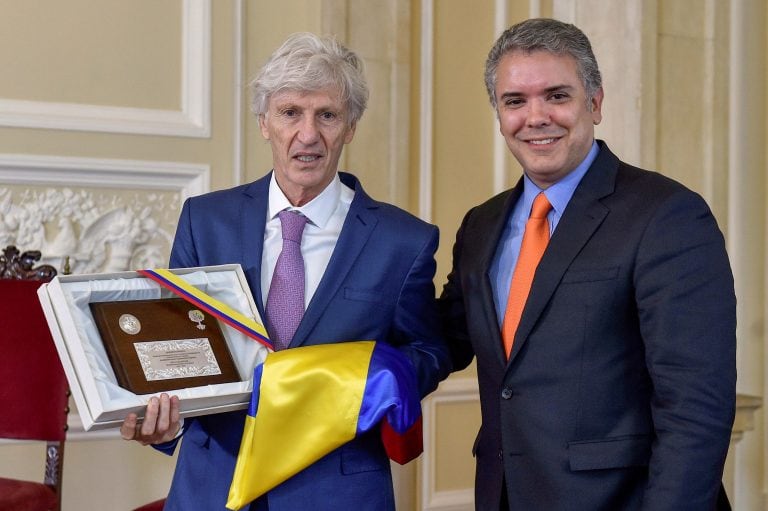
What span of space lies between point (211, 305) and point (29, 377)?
1.46 meters

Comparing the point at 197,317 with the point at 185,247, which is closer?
the point at 197,317

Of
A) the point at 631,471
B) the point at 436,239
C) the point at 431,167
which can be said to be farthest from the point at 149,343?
the point at 431,167

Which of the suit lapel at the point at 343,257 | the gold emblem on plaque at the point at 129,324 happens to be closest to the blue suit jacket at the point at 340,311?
the suit lapel at the point at 343,257

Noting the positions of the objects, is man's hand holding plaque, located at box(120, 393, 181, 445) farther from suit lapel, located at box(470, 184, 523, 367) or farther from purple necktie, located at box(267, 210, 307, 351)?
suit lapel, located at box(470, 184, 523, 367)

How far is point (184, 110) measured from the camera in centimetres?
354

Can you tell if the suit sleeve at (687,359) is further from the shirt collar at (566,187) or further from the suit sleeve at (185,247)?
the suit sleeve at (185,247)

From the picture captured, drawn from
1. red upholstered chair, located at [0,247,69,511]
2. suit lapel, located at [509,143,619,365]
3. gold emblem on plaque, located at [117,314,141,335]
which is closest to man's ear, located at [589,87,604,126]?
suit lapel, located at [509,143,619,365]

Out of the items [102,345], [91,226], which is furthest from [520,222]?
[91,226]

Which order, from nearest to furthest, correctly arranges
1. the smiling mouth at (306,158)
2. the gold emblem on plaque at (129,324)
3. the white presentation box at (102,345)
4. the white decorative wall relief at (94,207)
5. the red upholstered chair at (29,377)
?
1. the white presentation box at (102,345)
2. the gold emblem on plaque at (129,324)
3. the smiling mouth at (306,158)
4. the red upholstered chair at (29,377)
5. the white decorative wall relief at (94,207)

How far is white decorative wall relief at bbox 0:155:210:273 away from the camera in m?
3.29

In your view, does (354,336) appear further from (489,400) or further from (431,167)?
(431,167)

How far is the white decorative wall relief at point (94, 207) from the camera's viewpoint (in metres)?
3.29

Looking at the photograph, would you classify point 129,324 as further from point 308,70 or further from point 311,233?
point 308,70

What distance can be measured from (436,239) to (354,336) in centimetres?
28
